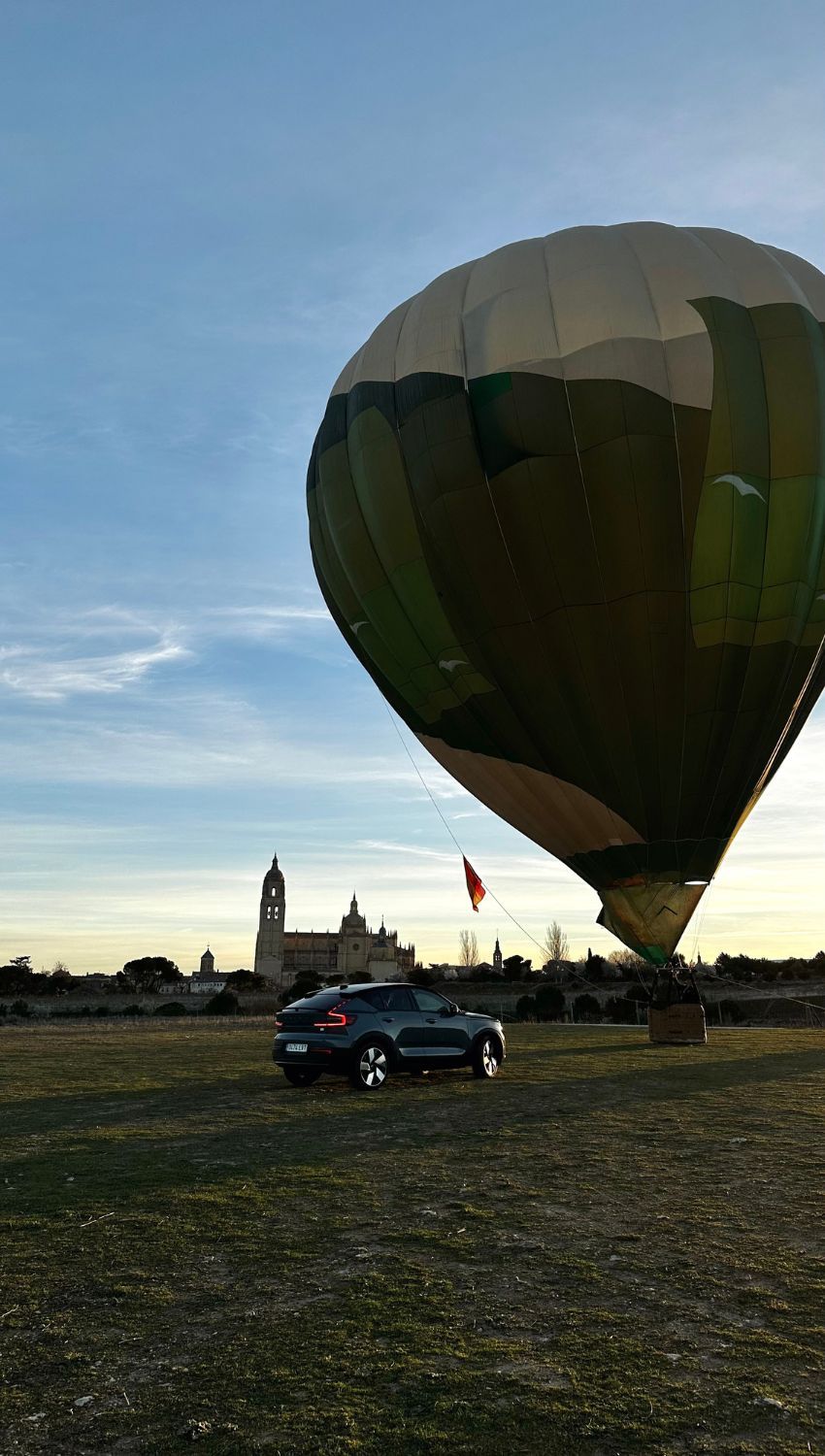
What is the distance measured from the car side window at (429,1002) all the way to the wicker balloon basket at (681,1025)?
8872 mm

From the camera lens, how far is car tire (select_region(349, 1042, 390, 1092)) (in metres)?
12.6

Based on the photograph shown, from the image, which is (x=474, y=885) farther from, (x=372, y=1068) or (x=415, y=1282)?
(x=415, y=1282)

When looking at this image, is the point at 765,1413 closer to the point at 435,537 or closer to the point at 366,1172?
the point at 366,1172

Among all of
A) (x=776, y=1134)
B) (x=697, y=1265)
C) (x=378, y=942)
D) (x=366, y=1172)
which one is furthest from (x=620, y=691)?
(x=378, y=942)

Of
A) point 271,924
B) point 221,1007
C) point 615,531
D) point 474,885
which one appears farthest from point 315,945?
point 615,531

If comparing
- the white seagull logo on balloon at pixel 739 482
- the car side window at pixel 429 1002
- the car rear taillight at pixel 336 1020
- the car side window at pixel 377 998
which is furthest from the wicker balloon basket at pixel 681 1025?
the white seagull logo on balloon at pixel 739 482

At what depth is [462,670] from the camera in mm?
19125

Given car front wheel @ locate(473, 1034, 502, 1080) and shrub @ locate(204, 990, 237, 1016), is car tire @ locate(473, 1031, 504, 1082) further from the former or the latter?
shrub @ locate(204, 990, 237, 1016)

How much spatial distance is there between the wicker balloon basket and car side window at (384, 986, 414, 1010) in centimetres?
945

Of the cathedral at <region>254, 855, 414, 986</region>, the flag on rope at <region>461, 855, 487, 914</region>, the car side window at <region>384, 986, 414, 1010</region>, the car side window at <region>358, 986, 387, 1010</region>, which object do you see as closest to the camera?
the car side window at <region>358, 986, 387, 1010</region>

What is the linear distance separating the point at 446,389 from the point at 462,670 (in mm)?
5532

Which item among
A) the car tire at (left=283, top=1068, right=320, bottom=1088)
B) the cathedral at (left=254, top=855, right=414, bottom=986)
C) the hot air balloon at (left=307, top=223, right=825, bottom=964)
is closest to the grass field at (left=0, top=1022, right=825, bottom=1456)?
the car tire at (left=283, top=1068, right=320, bottom=1088)

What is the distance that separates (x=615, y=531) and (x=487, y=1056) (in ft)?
30.6

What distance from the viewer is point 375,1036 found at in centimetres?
1277
